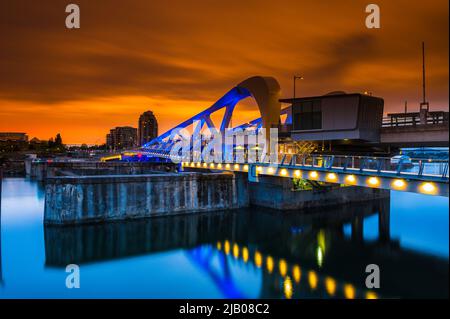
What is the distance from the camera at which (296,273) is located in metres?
20.9

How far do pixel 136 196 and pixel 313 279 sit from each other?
18.1 meters

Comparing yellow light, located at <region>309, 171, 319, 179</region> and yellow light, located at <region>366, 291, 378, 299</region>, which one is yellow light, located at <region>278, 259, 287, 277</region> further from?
yellow light, located at <region>309, 171, 319, 179</region>

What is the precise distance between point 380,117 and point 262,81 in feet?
48.8

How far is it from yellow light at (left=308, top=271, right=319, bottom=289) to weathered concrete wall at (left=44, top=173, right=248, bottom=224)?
16828mm

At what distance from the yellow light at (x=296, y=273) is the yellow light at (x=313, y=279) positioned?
1.83ft

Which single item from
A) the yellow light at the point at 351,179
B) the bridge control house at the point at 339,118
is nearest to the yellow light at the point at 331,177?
the yellow light at the point at 351,179

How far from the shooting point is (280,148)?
42.2 m

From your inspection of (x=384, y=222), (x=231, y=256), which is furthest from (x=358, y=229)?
(x=231, y=256)

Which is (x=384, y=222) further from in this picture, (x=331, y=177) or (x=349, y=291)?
(x=349, y=291)

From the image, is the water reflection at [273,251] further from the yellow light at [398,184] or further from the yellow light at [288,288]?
the yellow light at [398,184]

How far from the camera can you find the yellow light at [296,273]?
19969 millimetres

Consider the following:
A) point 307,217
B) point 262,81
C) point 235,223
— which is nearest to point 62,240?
point 235,223

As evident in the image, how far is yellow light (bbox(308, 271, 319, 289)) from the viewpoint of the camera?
18984 mm
